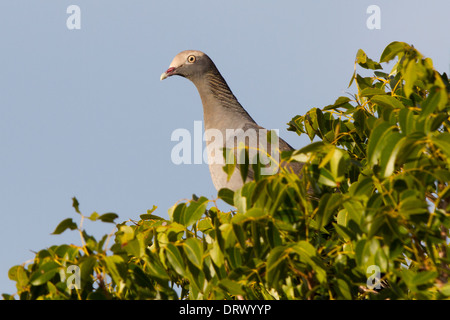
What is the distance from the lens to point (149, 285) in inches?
140

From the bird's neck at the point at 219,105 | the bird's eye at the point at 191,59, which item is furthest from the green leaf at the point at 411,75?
the bird's eye at the point at 191,59

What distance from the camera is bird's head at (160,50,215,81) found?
24.3ft

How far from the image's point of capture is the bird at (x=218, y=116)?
6.08 meters

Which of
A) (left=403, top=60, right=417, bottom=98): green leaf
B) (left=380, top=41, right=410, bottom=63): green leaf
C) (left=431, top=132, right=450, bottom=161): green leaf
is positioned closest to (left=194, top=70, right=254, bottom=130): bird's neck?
(left=380, top=41, right=410, bottom=63): green leaf

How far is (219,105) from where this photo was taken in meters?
6.88

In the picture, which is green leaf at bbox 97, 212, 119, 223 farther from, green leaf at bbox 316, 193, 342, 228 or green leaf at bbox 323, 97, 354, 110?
green leaf at bbox 323, 97, 354, 110

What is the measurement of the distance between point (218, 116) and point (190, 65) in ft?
3.60

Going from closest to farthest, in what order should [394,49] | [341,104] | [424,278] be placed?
[424,278] → [394,49] → [341,104]

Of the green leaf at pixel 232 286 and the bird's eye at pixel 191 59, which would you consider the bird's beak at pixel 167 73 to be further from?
the green leaf at pixel 232 286

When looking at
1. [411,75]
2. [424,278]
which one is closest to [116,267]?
[424,278]

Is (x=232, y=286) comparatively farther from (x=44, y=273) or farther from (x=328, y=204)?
(x=44, y=273)
